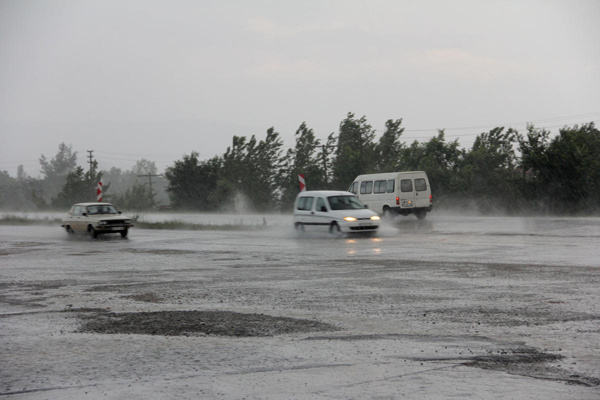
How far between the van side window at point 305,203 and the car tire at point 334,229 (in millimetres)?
1454

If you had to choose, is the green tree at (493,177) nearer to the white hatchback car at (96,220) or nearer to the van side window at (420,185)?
the van side window at (420,185)

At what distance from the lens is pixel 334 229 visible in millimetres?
Result: 25344

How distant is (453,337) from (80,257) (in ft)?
45.9

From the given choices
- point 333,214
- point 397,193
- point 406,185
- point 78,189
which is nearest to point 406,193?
point 406,185

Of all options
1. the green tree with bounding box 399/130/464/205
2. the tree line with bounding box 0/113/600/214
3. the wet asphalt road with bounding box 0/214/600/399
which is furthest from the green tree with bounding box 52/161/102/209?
the wet asphalt road with bounding box 0/214/600/399

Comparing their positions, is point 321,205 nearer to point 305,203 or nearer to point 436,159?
point 305,203

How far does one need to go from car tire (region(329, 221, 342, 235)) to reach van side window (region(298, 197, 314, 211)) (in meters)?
1.45

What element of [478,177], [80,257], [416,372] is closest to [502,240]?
[80,257]

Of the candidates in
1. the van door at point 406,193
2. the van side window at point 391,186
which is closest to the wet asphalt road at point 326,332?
the van door at point 406,193

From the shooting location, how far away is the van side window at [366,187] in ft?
117

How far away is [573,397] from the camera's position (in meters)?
4.88

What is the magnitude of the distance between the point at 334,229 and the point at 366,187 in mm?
10751

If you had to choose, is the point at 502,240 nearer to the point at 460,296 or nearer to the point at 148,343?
the point at 460,296

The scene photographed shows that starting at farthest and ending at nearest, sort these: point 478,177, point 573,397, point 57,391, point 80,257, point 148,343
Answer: point 478,177 < point 80,257 < point 148,343 < point 57,391 < point 573,397
